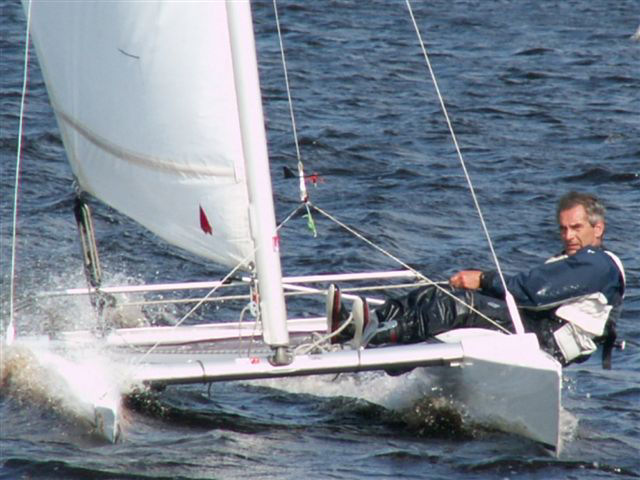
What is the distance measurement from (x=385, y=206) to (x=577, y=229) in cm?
498

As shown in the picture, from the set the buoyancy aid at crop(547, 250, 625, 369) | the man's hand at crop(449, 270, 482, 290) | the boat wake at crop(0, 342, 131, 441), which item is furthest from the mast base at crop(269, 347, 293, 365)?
the buoyancy aid at crop(547, 250, 625, 369)

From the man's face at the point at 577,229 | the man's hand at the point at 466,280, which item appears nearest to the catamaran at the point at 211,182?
the man's hand at the point at 466,280

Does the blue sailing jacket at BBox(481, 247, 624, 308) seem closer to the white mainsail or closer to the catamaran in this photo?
the catamaran

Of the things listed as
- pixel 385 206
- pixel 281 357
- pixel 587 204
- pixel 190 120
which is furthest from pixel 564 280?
pixel 385 206

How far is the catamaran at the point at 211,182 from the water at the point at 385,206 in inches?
10.3

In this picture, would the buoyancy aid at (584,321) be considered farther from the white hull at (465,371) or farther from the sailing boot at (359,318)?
the sailing boot at (359,318)

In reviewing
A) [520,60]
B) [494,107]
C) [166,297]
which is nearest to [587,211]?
[166,297]

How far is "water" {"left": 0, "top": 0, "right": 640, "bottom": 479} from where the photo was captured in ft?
20.7

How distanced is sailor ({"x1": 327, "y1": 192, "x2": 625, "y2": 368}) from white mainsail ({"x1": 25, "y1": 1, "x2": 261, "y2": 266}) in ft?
2.32

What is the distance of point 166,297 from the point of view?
9602mm

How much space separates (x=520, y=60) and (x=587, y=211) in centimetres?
1071

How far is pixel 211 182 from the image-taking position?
654 cm

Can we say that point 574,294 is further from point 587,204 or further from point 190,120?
point 190,120

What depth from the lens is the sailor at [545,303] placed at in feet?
21.8
